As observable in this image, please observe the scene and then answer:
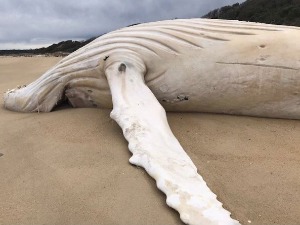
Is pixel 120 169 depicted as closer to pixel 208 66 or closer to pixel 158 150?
pixel 158 150

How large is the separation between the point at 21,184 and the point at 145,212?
0.91m

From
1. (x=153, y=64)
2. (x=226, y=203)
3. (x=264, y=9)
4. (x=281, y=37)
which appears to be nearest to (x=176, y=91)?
(x=153, y=64)

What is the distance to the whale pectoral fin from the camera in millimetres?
2445

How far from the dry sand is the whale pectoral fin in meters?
0.09

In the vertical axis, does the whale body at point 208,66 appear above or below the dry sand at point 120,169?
above

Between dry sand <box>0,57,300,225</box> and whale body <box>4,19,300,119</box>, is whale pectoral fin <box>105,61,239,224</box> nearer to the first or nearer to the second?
dry sand <box>0,57,300,225</box>

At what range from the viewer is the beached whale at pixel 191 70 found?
4.18 meters

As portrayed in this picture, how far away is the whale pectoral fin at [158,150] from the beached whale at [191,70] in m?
0.02

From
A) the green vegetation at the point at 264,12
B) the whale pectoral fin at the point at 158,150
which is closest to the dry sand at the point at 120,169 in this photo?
the whale pectoral fin at the point at 158,150

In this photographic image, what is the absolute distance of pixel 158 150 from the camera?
10.1ft

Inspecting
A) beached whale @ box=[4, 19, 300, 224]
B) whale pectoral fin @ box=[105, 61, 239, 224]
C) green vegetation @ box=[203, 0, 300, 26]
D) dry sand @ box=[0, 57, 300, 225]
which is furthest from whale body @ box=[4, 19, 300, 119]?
green vegetation @ box=[203, 0, 300, 26]

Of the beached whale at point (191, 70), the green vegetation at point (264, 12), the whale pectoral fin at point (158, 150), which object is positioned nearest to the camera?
the whale pectoral fin at point (158, 150)

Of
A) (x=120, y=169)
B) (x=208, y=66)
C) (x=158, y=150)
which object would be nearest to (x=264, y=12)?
(x=208, y=66)

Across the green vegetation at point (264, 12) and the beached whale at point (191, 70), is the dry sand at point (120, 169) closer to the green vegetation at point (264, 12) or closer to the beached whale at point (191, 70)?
the beached whale at point (191, 70)
